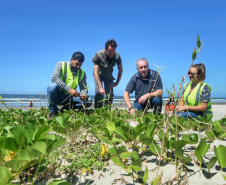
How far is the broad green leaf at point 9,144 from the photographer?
1259 millimetres

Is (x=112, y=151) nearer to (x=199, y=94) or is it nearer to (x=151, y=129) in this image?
(x=151, y=129)

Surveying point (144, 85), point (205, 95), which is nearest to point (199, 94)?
point (205, 95)

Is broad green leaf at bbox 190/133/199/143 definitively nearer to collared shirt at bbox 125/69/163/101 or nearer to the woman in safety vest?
the woman in safety vest

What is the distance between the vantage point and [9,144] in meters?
1.28

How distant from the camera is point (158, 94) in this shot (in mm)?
4898

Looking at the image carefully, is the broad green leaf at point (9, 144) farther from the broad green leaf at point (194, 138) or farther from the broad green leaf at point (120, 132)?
the broad green leaf at point (194, 138)

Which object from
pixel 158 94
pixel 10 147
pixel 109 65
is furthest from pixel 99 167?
pixel 109 65

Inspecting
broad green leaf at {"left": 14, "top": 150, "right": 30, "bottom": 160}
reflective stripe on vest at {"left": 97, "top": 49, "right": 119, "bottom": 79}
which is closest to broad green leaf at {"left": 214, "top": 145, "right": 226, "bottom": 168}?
broad green leaf at {"left": 14, "top": 150, "right": 30, "bottom": 160}

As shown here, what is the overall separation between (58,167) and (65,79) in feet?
13.2

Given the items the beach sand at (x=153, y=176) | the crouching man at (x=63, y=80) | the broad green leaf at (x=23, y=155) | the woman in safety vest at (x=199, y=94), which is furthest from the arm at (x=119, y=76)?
the broad green leaf at (x=23, y=155)

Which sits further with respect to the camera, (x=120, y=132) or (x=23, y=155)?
(x=120, y=132)

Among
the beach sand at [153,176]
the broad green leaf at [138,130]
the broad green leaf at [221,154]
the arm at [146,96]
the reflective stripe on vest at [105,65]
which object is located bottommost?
the beach sand at [153,176]

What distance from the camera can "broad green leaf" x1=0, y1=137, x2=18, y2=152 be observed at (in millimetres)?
1259

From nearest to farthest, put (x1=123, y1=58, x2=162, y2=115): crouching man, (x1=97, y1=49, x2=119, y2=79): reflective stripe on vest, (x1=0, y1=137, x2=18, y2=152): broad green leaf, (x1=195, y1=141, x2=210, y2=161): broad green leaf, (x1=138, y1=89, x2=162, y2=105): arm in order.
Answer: (x1=0, y1=137, x2=18, y2=152): broad green leaf, (x1=195, y1=141, x2=210, y2=161): broad green leaf, (x1=138, y1=89, x2=162, y2=105): arm, (x1=123, y1=58, x2=162, y2=115): crouching man, (x1=97, y1=49, x2=119, y2=79): reflective stripe on vest
